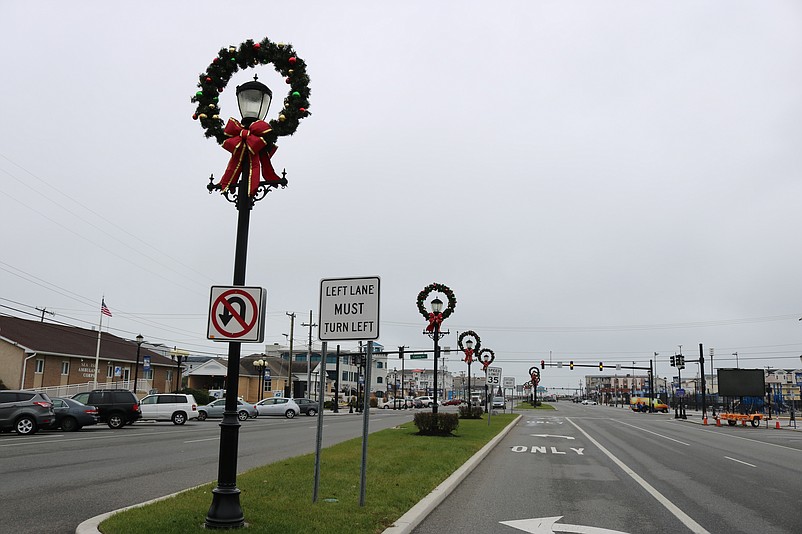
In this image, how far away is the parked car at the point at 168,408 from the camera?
117ft

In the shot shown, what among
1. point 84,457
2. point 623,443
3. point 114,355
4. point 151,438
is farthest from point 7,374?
point 623,443

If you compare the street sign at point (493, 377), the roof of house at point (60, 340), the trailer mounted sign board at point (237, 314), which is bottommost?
the street sign at point (493, 377)

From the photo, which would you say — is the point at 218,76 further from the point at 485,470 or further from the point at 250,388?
the point at 250,388

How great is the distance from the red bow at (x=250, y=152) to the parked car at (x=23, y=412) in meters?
20.8

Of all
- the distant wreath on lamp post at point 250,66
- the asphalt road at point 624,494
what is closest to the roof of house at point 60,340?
the asphalt road at point 624,494

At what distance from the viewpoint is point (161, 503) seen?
873 centimetres

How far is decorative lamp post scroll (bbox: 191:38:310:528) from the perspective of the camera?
706 centimetres

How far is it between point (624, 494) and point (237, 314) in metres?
7.88

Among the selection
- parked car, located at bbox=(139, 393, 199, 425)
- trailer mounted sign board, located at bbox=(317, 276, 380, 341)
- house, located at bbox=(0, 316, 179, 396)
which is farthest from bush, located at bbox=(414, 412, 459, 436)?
house, located at bbox=(0, 316, 179, 396)

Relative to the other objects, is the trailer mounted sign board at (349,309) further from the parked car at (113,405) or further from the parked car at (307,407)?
the parked car at (307,407)

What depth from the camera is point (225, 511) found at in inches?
271

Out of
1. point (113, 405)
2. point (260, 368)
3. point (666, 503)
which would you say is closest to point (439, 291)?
point (113, 405)

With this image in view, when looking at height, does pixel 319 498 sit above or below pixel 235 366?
below

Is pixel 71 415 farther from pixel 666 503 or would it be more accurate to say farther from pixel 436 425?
pixel 666 503
